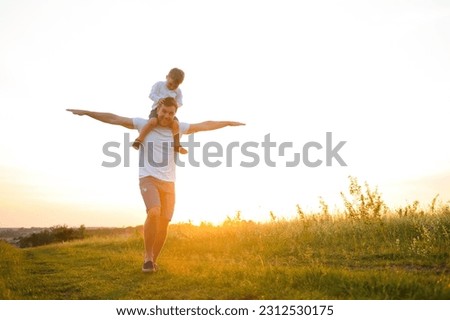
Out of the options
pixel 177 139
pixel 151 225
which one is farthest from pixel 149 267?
pixel 177 139

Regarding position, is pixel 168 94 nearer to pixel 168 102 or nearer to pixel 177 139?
pixel 168 102

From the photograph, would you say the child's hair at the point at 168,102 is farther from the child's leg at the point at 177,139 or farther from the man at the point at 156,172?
the child's leg at the point at 177,139

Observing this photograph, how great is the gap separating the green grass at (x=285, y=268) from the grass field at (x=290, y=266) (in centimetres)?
1

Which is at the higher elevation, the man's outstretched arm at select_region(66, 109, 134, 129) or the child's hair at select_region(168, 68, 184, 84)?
the child's hair at select_region(168, 68, 184, 84)

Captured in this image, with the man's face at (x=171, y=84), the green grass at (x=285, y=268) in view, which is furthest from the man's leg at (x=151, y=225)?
the man's face at (x=171, y=84)

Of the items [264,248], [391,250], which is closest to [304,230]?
[264,248]

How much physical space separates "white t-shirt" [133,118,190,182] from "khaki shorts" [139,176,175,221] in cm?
8

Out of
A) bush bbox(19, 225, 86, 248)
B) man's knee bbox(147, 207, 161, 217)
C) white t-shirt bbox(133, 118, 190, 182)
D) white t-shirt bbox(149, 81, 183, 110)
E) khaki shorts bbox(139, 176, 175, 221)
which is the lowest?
bush bbox(19, 225, 86, 248)

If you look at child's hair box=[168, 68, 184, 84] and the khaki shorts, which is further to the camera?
child's hair box=[168, 68, 184, 84]

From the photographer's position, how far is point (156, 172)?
7305 millimetres

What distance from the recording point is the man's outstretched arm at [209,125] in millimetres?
7938

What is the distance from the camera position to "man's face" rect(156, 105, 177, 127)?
7.28 m

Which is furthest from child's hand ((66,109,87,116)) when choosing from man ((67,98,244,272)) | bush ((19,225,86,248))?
bush ((19,225,86,248))

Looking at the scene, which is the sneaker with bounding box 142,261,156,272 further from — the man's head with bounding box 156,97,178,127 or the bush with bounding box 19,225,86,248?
the bush with bounding box 19,225,86,248
